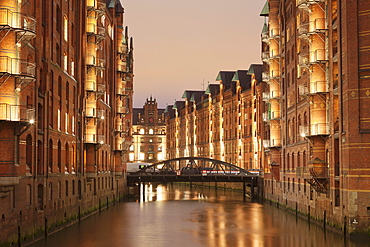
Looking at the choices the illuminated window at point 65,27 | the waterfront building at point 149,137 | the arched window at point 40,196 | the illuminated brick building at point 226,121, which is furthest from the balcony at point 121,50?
the waterfront building at point 149,137

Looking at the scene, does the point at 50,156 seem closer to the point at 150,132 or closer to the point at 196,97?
the point at 196,97

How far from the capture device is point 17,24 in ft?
91.7

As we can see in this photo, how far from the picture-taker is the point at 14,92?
1101 inches

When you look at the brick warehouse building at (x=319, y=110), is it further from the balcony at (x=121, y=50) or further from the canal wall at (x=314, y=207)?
the balcony at (x=121, y=50)

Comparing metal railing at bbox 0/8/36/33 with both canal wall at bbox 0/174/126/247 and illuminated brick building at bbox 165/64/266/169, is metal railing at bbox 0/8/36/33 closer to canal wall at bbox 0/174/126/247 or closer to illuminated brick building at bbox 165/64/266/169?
canal wall at bbox 0/174/126/247

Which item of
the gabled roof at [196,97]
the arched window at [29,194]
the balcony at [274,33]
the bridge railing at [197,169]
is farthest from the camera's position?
the gabled roof at [196,97]

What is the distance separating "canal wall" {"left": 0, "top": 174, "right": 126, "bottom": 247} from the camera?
2816cm

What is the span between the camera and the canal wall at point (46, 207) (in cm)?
2816

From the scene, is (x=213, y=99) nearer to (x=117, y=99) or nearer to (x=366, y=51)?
(x=117, y=99)

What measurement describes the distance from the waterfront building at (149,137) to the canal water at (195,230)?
109 m

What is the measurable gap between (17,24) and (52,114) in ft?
34.4

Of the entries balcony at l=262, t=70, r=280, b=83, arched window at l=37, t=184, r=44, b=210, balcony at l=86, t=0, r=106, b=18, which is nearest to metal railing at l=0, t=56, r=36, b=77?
arched window at l=37, t=184, r=44, b=210

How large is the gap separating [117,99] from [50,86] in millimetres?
32010

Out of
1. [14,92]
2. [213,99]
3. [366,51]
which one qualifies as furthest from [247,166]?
[14,92]
